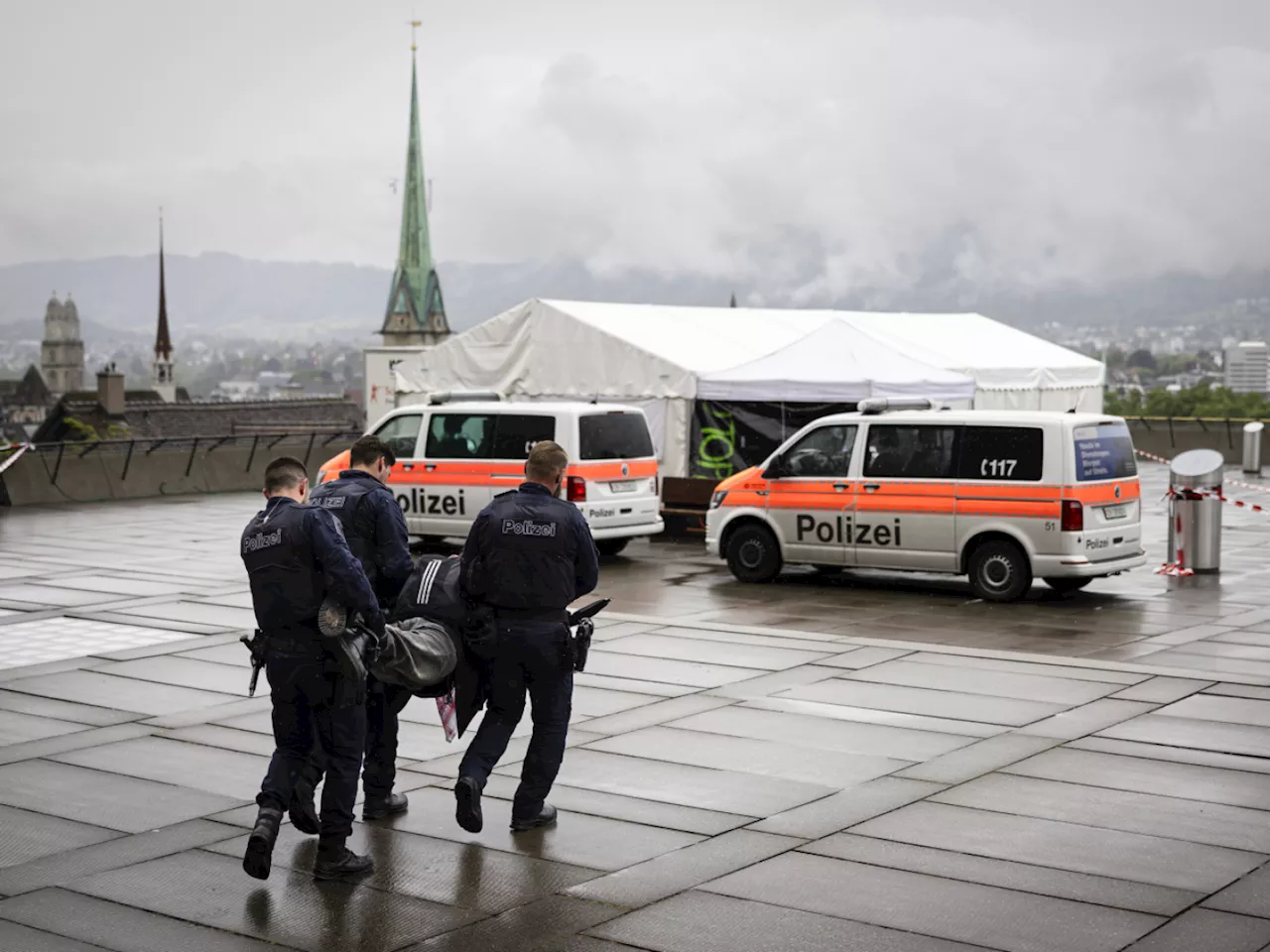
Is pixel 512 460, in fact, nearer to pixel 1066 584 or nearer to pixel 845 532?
pixel 845 532

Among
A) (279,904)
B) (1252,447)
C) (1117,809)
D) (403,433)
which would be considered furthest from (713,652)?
(1252,447)

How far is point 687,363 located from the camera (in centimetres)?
2509

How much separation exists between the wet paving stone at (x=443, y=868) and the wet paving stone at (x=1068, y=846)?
165 centimetres

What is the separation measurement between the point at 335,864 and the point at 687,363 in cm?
1852

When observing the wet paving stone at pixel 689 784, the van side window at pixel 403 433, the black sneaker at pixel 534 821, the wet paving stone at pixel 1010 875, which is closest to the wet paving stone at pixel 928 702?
the wet paving stone at pixel 689 784

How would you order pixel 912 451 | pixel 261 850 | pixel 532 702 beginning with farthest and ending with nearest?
1. pixel 912 451
2. pixel 532 702
3. pixel 261 850

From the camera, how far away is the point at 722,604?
16016 millimetres

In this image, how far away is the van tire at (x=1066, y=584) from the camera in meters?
16.4

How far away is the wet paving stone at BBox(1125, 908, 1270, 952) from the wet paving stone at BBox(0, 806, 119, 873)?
15.4ft

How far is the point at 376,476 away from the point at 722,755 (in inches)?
109

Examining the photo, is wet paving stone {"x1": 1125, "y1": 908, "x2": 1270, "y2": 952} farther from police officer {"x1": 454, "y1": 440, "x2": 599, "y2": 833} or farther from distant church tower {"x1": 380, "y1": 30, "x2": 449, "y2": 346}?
distant church tower {"x1": 380, "y1": 30, "x2": 449, "y2": 346}

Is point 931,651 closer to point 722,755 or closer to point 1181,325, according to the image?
point 722,755

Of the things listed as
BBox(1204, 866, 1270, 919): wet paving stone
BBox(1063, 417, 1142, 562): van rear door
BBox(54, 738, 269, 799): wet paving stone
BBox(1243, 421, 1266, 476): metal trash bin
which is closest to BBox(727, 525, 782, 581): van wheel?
BBox(1063, 417, 1142, 562): van rear door

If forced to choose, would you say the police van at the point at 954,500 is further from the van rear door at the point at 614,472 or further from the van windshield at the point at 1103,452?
the van rear door at the point at 614,472
